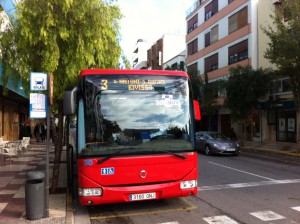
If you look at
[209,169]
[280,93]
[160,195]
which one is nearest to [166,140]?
[160,195]

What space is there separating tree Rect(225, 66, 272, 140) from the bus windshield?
17.3 meters

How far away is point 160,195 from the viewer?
7031mm

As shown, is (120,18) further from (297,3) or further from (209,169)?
(297,3)

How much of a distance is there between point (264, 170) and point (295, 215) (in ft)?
22.2

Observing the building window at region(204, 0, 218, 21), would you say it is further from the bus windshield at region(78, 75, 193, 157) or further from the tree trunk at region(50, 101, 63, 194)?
the bus windshield at region(78, 75, 193, 157)

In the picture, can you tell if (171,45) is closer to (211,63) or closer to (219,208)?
(211,63)

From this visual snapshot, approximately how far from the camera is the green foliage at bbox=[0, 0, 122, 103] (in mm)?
8258

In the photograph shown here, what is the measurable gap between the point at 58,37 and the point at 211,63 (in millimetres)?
30526

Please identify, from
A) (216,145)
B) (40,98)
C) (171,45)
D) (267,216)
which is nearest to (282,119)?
(216,145)

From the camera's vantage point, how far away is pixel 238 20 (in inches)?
1253

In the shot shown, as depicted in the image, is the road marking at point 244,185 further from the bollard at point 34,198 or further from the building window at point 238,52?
the building window at point 238,52

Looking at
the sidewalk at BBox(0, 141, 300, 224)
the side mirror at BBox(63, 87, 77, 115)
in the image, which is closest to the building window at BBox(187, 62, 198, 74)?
the sidewalk at BBox(0, 141, 300, 224)

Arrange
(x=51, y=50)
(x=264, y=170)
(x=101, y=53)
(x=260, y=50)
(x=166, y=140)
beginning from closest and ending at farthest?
(x=166, y=140) < (x=51, y=50) < (x=101, y=53) < (x=264, y=170) < (x=260, y=50)

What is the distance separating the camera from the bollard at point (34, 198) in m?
6.65
